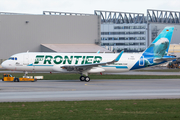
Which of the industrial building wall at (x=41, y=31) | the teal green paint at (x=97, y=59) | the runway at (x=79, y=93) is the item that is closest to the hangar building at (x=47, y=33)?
the industrial building wall at (x=41, y=31)

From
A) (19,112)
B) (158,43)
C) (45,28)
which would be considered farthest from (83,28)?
(19,112)

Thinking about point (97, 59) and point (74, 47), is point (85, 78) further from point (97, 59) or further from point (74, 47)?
point (74, 47)

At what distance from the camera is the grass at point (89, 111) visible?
12594 millimetres

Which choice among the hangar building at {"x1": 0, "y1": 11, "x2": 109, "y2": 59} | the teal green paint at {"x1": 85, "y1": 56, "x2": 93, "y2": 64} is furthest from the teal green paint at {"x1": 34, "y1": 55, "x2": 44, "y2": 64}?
the hangar building at {"x1": 0, "y1": 11, "x2": 109, "y2": 59}

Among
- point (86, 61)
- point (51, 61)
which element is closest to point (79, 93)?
point (51, 61)

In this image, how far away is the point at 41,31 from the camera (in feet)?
260

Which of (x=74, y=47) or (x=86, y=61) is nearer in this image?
(x=86, y=61)

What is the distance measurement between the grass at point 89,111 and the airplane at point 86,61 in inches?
791

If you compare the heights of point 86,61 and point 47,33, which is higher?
point 47,33

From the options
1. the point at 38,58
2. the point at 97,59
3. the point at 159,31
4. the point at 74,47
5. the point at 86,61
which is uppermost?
the point at 159,31

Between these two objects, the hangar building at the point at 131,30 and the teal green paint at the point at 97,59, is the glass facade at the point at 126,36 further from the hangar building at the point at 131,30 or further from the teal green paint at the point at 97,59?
the teal green paint at the point at 97,59

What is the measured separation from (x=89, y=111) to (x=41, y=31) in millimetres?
67510

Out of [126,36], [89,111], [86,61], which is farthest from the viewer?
[126,36]

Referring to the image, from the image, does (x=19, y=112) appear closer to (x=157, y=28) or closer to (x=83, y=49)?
(x=83, y=49)
